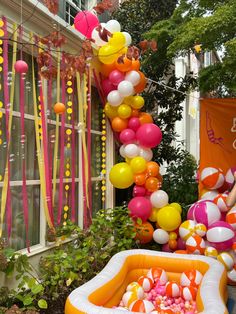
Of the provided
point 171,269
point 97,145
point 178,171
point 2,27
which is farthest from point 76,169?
point 178,171

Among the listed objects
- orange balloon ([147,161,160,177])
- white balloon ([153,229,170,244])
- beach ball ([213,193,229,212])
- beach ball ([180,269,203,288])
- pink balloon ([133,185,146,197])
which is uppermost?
orange balloon ([147,161,160,177])

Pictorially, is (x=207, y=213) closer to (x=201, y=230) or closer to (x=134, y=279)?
(x=201, y=230)

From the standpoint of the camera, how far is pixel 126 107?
603 centimetres

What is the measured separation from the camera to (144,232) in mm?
6082

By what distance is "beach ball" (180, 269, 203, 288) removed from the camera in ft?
15.0

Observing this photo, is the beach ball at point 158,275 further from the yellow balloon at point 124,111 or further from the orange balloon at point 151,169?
the yellow balloon at point 124,111

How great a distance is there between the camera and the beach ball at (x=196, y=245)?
18.5 ft

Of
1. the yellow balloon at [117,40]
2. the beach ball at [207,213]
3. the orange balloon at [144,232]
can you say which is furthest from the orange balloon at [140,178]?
the yellow balloon at [117,40]

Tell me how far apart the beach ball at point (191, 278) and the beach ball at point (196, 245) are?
1.01 metres

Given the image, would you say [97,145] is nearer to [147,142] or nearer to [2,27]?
[147,142]

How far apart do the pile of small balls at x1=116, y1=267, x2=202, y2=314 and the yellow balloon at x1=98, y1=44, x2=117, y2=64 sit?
10.2ft

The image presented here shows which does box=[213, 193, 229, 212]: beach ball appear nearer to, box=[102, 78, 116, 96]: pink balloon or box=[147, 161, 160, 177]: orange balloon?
box=[147, 161, 160, 177]: orange balloon

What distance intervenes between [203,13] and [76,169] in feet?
11.2

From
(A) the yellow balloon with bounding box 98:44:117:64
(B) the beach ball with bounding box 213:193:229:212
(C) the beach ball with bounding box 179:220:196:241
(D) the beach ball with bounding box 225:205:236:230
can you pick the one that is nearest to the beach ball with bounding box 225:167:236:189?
(B) the beach ball with bounding box 213:193:229:212
